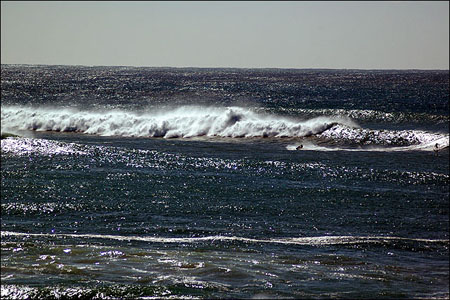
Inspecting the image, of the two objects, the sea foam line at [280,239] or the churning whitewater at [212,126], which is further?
the churning whitewater at [212,126]

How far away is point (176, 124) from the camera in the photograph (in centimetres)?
5431

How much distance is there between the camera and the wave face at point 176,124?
167ft

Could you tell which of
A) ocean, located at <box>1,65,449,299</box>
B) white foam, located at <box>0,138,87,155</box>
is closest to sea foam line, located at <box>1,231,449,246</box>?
ocean, located at <box>1,65,449,299</box>

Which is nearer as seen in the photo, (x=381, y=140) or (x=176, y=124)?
(x=381, y=140)

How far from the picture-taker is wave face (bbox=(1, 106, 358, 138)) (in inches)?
2007

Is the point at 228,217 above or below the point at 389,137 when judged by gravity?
below

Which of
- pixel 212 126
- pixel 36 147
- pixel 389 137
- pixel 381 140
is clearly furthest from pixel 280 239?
pixel 212 126

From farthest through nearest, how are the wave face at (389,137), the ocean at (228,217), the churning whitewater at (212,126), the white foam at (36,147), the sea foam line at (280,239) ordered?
the churning whitewater at (212,126) < the wave face at (389,137) < the white foam at (36,147) < the sea foam line at (280,239) < the ocean at (228,217)

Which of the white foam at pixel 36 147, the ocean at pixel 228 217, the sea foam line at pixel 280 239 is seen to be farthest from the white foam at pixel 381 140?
the sea foam line at pixel 280 239

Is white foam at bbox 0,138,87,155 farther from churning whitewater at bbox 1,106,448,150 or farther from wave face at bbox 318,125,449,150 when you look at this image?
wave face at bbox 318,125,449,150

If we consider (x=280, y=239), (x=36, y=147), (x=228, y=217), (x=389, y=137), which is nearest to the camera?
(x=280, y=239)

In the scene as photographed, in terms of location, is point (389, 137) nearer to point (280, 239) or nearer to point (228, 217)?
point (228, 217)

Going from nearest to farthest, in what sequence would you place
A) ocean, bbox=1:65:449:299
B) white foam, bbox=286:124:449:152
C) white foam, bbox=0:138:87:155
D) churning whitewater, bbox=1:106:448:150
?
ocean, bbox=1:65:449:299, white foam, bbox=0:138:87:155, white foam, bbox=286:124:449:152, churning whitewater, bbox=1:106:448:150

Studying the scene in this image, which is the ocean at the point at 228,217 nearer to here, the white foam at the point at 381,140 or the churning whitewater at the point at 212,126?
the white foam at the point at 381,140
